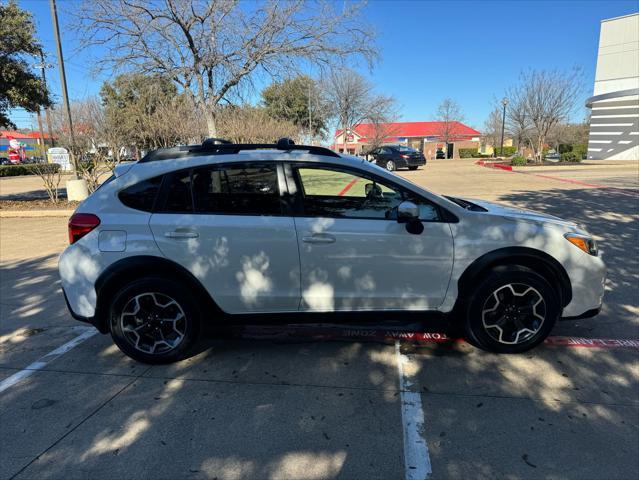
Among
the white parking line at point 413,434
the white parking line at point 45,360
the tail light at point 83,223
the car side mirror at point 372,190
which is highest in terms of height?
the car side mirror at point 372,190

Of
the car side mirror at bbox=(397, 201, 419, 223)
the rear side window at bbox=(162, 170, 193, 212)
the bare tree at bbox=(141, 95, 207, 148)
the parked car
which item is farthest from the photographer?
the parked car

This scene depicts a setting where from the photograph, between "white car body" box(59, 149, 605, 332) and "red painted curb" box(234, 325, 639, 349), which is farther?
"red painted curb" box(234, 325, 639, 349)

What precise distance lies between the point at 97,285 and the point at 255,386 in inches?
58.9

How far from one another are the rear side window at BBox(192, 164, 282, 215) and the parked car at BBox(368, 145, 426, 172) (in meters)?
21.9

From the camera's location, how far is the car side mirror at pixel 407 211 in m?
3.35

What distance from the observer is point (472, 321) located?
141 inches

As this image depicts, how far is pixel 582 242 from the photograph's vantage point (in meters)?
3.56

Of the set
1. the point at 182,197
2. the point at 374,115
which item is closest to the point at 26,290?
the point at 182,197

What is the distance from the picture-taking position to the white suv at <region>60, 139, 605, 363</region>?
3.49 m

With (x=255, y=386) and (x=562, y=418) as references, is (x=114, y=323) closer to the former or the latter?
(x=255, y=386)

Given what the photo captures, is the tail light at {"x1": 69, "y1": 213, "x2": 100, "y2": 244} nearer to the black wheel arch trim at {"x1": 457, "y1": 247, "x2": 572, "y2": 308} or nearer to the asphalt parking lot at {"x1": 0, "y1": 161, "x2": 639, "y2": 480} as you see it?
the asphalt parking lot at {"x1": 0, "y1": 161, "x2": 639, "y2": 480}

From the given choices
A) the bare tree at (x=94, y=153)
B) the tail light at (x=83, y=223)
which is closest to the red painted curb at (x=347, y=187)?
the tail light at (x=83, y=223)

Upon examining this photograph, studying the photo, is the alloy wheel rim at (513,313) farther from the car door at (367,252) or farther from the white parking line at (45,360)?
the white parking line at (45,360)

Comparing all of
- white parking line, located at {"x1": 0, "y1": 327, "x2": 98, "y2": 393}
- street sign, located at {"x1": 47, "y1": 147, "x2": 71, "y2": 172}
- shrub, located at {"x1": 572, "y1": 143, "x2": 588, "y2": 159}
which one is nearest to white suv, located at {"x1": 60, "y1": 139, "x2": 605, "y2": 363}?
white parking line, located at {"x1": 0, "y1": 327, "x2": 98, "y2": 393}
